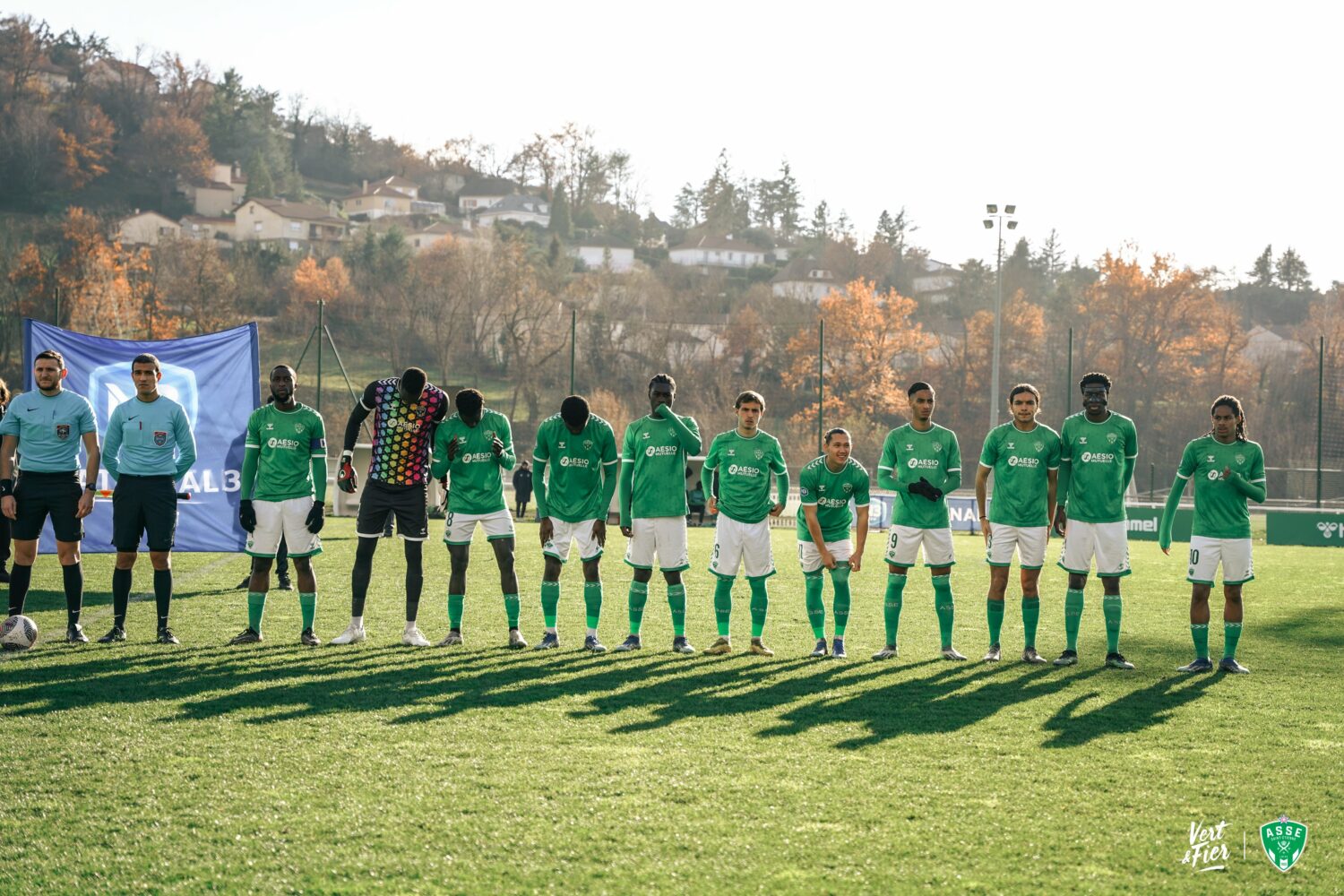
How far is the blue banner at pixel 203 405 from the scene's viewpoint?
13617mm

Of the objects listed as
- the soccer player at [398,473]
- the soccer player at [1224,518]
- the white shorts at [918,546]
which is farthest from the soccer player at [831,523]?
the soccer player at [398,473]

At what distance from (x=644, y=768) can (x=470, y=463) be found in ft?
13.2

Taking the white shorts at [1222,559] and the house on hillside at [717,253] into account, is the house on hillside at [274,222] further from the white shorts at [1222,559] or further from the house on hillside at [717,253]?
the white shorts at [1222,559]

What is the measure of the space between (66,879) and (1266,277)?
12555cm

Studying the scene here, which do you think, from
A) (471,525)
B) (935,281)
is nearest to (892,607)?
(471,525)

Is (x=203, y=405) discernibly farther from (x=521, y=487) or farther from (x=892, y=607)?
(x=521, y=487)

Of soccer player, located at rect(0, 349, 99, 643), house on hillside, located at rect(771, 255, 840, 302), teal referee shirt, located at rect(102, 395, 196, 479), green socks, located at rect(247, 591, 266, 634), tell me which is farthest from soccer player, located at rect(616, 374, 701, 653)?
house on hillside, located at rect(771, 255, 840, 302)

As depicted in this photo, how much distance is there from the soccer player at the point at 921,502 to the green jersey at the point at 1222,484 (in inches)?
66.4

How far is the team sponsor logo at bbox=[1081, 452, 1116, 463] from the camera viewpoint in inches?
344

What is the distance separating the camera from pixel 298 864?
14.4 feet

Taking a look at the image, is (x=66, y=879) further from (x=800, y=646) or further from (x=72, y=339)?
(x=72, y=339)

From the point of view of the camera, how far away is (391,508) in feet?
30.2

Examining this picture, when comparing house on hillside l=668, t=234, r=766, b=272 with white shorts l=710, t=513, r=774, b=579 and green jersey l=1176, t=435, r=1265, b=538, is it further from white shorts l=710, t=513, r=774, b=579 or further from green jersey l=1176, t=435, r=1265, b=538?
green jersey l=1176, t=435, r=1265, b=538

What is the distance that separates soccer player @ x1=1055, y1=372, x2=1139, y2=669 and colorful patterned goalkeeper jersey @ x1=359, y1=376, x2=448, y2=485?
15.4ft
